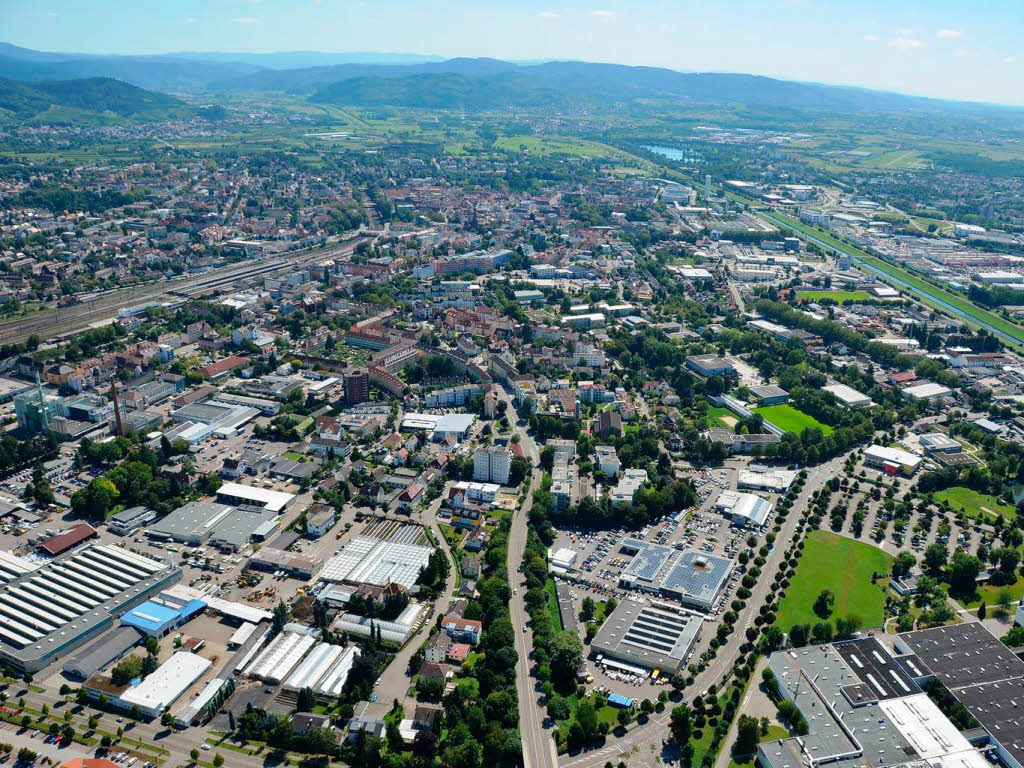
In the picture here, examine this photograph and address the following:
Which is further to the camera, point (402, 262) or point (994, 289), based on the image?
point (402, 262)

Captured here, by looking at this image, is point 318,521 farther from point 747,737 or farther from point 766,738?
point 766,738

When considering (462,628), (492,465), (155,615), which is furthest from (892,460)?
(155,615)

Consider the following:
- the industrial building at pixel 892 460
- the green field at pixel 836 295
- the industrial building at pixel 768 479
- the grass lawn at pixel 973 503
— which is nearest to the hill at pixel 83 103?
the green field at pixel 836 295

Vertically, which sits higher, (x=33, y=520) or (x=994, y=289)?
(x=994, y=289)

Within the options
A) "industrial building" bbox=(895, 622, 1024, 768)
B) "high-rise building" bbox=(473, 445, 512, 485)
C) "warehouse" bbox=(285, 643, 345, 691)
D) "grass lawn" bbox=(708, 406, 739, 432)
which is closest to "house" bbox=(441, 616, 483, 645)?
"warehouse" bbox=(285, 643, 345, 691)

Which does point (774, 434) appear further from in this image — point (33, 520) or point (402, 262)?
point (402, 262)

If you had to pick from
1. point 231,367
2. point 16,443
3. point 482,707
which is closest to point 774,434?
point 482,707
